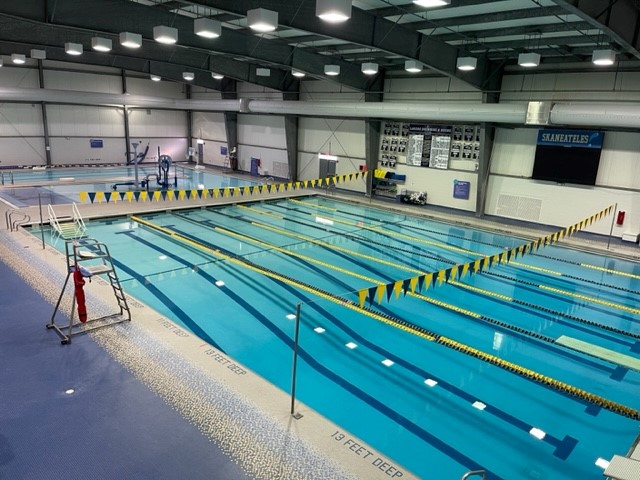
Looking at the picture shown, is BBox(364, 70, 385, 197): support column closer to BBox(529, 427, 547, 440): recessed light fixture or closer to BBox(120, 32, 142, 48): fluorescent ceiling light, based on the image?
BBox(120, 32, 142, 48): fluorescent ceiling light

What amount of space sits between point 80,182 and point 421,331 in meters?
20.3

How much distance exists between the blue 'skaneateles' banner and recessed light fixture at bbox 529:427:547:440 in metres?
12.5

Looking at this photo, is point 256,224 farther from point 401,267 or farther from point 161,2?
point 161,2

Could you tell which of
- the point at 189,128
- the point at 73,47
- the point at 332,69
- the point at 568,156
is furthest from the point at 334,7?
the point at 189,128

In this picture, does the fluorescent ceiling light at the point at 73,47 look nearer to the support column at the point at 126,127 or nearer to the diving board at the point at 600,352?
the diving board at the point at 600,352

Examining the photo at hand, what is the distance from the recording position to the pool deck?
4.38m

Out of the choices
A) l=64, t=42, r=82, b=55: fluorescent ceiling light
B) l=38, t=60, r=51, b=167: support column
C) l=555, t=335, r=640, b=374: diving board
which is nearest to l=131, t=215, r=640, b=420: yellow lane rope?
l=555, t=335, r=640, b=374: diving board

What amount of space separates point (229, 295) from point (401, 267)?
4907 mm

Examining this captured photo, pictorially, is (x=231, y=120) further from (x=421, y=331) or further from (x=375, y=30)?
(x=421, y=331)

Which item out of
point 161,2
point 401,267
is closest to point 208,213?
point 161,2

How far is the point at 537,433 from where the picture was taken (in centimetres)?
583

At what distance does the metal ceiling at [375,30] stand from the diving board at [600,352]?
5.91 meters

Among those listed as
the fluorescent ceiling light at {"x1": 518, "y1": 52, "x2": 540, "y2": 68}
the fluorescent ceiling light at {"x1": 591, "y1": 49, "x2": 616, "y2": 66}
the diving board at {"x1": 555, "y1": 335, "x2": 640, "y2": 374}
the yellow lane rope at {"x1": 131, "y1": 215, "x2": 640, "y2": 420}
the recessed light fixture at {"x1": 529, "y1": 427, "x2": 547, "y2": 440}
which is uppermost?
the fluorescent ceiling light at {"x1": 518, "y1": 52, "x2": 540, "y2": 68}

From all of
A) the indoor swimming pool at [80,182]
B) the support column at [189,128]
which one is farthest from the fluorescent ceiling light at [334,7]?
the support column at [189,128]
